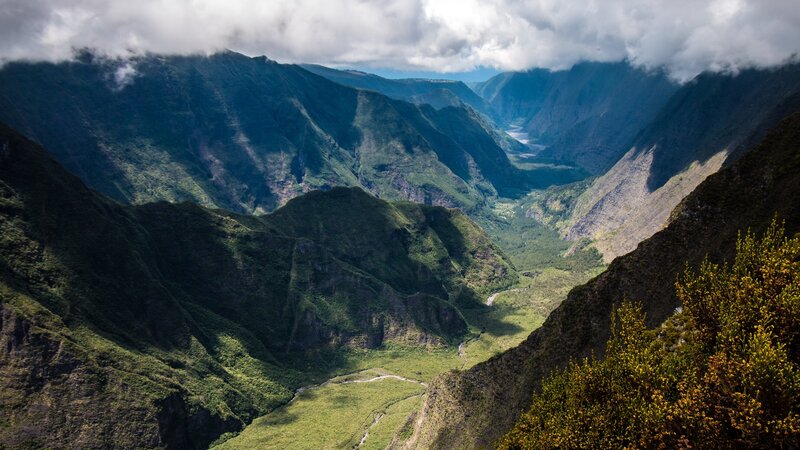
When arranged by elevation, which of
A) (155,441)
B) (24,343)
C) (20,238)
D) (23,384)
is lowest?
(155,441)

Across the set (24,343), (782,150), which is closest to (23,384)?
(24,343)

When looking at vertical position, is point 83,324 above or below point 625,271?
above

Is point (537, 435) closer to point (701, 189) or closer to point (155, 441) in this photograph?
point (701, 189)

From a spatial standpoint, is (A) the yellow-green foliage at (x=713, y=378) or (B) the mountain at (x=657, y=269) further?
(B) the mountain at (x=657, y=269)

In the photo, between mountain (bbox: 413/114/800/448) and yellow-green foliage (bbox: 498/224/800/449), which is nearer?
yellow-green foliage (bbox: 498/224/800/449)

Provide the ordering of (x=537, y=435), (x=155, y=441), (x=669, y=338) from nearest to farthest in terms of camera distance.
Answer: (x=537, y=435) < (x=669, y=338) < (x=155, y=441)
